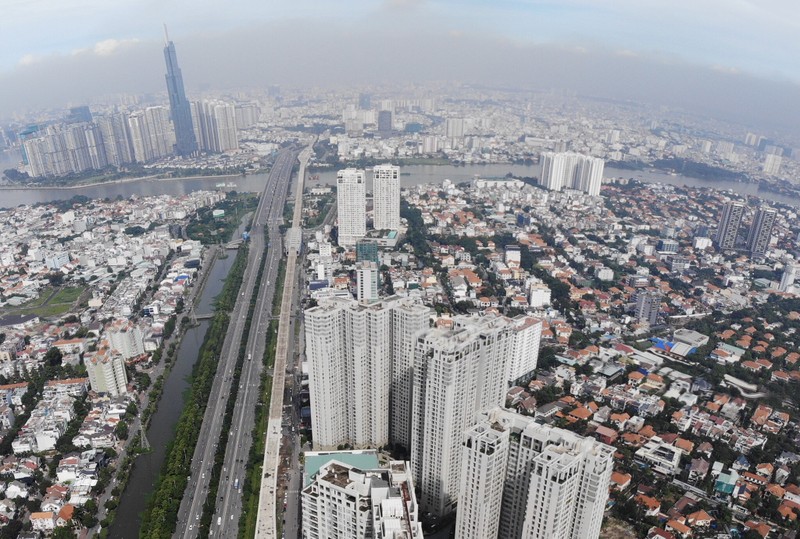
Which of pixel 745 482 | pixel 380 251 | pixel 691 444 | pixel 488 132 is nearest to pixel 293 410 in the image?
pixel 691 444

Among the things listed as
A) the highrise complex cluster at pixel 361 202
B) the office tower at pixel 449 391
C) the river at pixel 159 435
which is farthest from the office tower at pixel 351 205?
the office tower at pixel 449 391

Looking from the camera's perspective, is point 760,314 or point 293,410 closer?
point 293,410

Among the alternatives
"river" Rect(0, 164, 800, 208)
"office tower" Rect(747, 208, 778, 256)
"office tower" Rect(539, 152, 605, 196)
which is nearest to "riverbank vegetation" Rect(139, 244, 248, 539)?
"river" Rect(0, 164, 800, 208)

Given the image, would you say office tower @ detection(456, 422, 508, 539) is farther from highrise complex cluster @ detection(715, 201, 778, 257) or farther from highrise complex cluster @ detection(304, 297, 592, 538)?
highrise complex cluster @ detection(715, 201, 778, 257)

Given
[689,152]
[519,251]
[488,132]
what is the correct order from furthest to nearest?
1. [488,132]
2. [689,152]
3. [519,251]

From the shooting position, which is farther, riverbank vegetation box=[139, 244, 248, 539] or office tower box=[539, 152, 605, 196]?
office tower box=[539, 152, 605, 196]

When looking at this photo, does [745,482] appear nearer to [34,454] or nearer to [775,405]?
[775,405]

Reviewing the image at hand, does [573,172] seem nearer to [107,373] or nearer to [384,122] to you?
[384,122]
